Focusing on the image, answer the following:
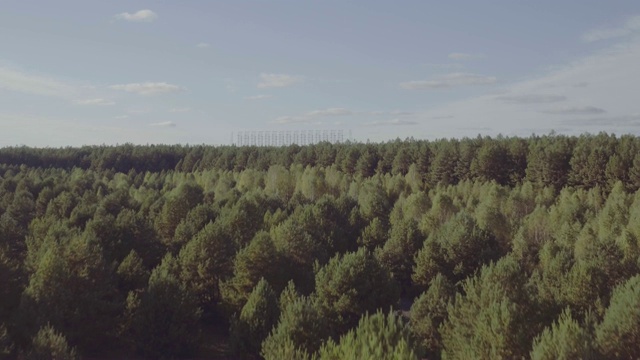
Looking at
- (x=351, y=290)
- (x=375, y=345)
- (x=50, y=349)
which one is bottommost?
(x=50, y=349)

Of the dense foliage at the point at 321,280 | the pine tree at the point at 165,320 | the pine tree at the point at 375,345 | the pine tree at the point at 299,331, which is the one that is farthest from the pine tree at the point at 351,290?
the pine tree at the point at 375,345

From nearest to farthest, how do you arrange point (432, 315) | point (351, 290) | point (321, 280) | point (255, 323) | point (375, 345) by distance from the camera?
point (375, 345) → point (432, 315) → point (255, 323) → point (351, 290) → point (321, 280)

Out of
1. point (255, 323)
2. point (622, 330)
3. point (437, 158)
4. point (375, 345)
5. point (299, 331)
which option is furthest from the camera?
point (437, 158)

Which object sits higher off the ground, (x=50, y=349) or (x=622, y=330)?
(x=622, y=330)

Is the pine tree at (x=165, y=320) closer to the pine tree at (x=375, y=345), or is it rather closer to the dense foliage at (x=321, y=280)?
the dense foliage at (x=321, y=280)

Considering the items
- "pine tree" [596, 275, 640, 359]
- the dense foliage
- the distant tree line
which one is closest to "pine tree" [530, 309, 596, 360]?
the dense foliage

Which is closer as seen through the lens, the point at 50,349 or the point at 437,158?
the point at 50,349

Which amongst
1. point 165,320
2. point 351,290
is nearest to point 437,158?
point 351,290

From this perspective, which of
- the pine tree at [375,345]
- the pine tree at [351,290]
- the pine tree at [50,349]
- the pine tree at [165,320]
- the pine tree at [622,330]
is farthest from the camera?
the pine tree at [165,320]

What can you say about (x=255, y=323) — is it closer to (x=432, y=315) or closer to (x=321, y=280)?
(x=321, y=280)

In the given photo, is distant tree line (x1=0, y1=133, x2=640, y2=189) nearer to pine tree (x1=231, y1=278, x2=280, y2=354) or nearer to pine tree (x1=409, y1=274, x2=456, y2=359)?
pine tree (x1=409, y1=274, x2=456, y2=359)
